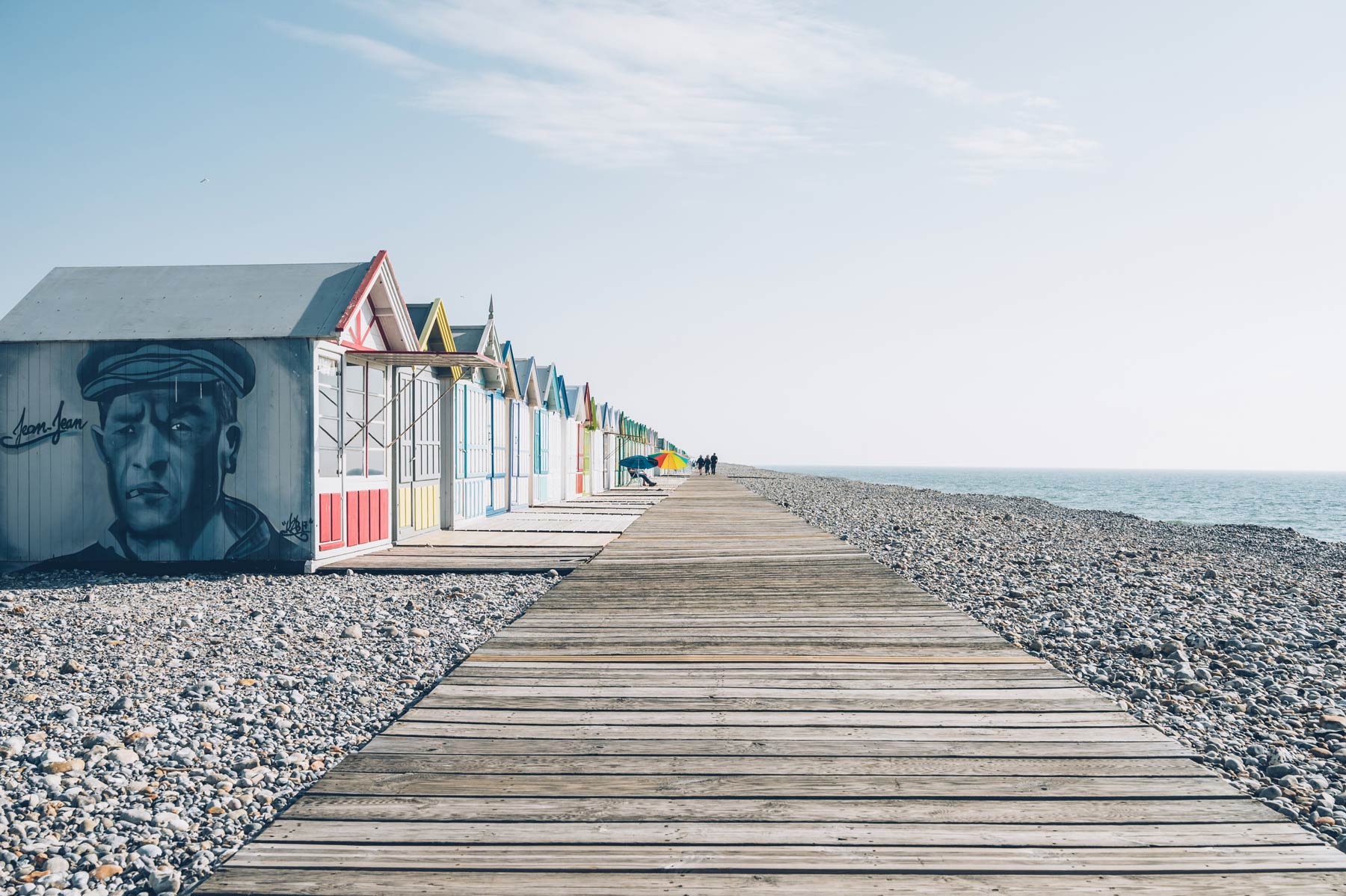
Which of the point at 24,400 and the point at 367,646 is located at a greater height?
the point at 24,400

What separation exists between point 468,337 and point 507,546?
5.08 m

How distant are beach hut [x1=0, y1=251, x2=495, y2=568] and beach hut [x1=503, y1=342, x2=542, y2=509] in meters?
8.34

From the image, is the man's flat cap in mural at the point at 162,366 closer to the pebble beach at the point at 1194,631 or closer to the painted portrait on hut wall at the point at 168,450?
the painted portrait on hut wall at the point at 168,450

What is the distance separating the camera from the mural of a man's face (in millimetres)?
10117

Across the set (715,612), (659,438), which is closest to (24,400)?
(715,612)

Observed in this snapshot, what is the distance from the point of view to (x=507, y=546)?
12.7 metres

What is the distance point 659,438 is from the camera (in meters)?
79.8

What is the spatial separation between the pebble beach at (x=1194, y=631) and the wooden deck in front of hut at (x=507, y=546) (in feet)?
14.3

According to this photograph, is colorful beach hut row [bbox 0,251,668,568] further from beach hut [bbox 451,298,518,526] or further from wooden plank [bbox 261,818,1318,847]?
wooden plank [bbox 261,818,1318,847]

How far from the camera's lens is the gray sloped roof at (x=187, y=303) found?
33.3 ft

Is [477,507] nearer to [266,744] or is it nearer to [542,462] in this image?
[542,462]

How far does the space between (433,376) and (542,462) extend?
32.3 ft

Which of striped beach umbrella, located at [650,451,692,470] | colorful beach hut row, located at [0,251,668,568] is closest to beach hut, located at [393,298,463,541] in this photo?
colorful beach hut row, located at [0,251,668,568]
